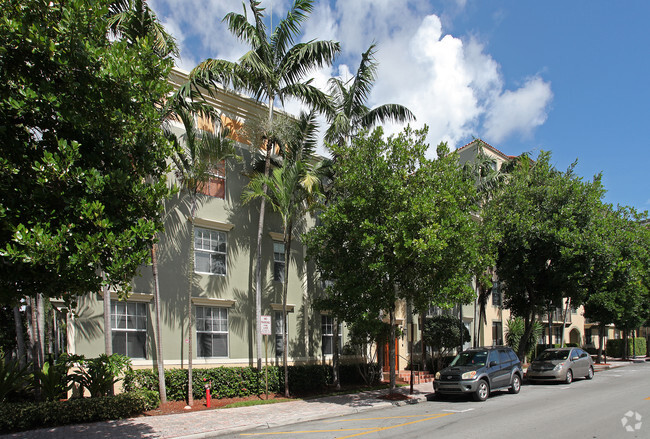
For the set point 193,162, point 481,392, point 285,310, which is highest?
point 193,162

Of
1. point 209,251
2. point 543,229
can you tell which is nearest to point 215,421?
point 209,251

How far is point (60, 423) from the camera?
1131 centimetres

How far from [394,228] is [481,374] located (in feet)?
19.8

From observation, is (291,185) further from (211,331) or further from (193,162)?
(211,331)

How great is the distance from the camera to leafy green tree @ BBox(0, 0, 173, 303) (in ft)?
22.7

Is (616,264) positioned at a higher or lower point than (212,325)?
higher

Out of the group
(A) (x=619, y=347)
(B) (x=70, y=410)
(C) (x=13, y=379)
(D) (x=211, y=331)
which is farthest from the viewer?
(A) (x=619, y=347)

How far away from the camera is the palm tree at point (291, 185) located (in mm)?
16281

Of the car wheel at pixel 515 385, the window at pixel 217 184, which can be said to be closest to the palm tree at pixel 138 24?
the window at pixel 217 184

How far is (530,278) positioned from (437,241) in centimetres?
1071

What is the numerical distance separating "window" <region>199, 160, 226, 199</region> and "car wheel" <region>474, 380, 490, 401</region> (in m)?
11.0

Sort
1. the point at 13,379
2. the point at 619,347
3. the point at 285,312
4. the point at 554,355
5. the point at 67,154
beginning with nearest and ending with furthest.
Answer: the point at 67,154 → the point at 13,379 → the point at 285,312 → the point at 554,355 → the point at 619,347

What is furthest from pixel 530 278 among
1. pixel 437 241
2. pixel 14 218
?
pixel 14 218

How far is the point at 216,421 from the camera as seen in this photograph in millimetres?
12242
